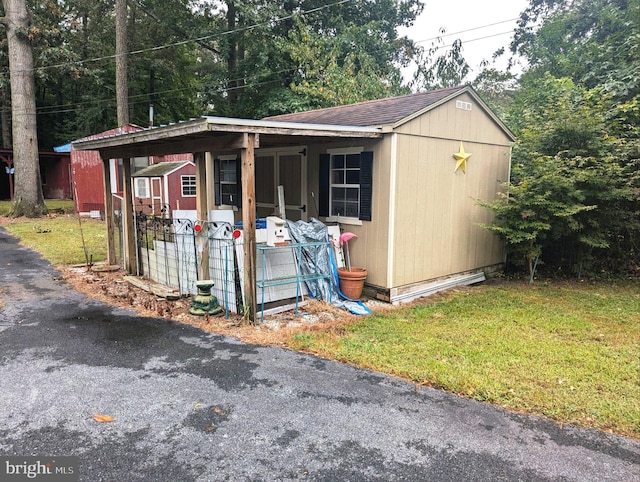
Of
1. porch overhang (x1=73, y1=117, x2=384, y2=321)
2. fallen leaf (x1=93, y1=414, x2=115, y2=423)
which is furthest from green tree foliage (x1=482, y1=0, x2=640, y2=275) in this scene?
fallen leaf (x1=93, y1=414, x2=115, y2=423)

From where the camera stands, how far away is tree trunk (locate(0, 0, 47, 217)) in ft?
47.0

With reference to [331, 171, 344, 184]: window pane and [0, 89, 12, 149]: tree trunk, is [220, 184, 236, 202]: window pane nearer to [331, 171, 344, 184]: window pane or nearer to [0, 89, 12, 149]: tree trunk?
[331, 171, 344, 184]: window pane

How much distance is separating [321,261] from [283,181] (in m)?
2.25

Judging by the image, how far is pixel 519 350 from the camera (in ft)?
14.0

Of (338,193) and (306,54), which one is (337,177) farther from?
(306,54)

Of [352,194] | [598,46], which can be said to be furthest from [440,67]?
[352,194]

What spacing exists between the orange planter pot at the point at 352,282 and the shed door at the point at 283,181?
1.60 meters

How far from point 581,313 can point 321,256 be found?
3467 millimetres

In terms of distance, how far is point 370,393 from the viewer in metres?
3.39

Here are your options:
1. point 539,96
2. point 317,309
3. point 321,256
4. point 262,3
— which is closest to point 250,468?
point 317,309

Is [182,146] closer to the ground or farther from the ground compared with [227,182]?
farther from the ground

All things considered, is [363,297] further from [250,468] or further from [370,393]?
[250,468]

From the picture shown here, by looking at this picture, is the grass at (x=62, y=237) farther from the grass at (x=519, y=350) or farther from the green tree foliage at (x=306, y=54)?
the green tree foliage at (x=306, y=54)

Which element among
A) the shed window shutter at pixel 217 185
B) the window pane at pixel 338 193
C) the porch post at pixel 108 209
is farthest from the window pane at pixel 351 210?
the porch post at pixel 108 209
